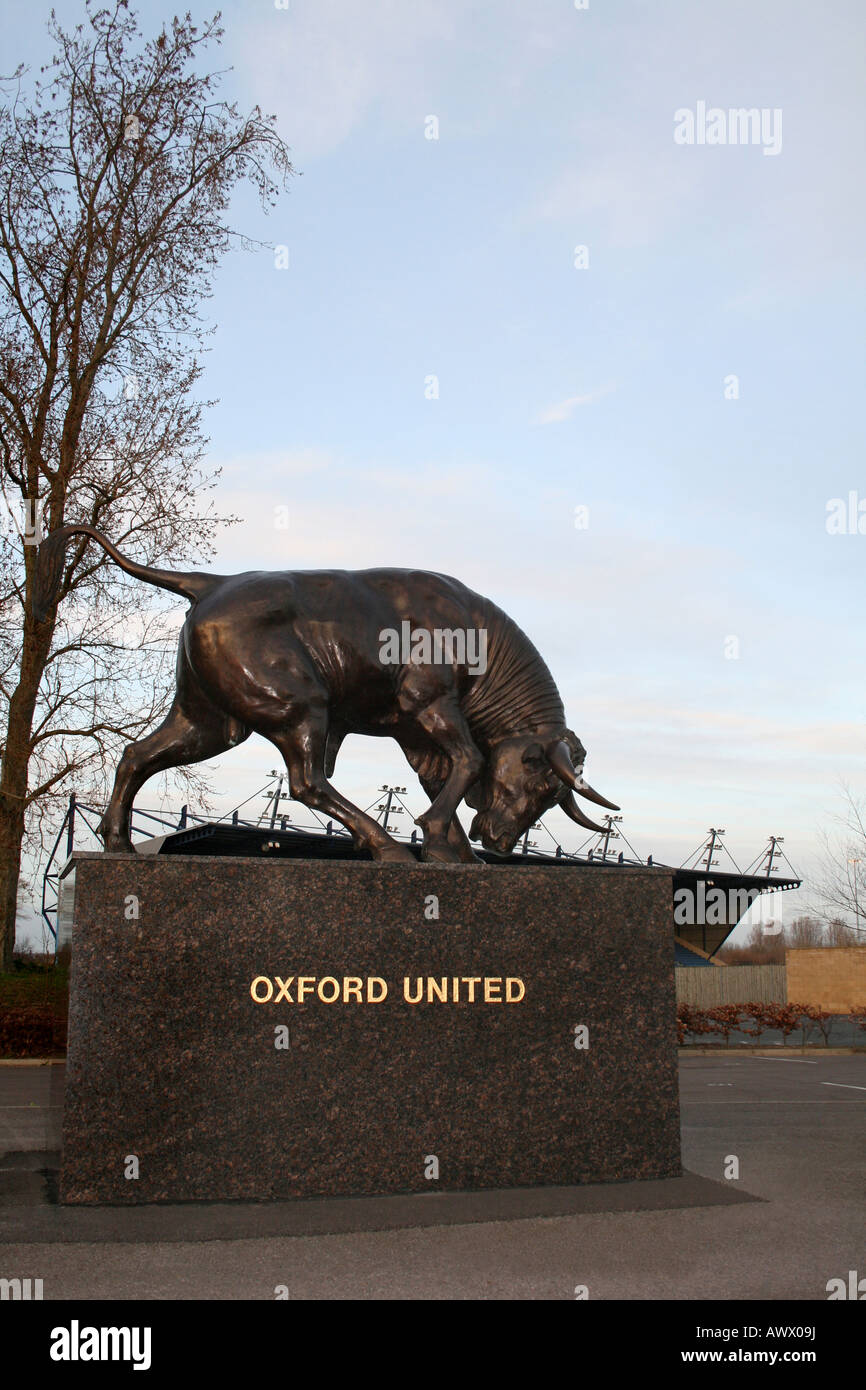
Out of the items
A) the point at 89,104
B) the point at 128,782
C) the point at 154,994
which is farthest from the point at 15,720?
the point at 154,994

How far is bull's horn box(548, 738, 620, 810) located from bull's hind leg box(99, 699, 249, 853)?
69.6 inches

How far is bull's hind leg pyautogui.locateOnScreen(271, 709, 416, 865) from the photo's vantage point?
19.3 feet

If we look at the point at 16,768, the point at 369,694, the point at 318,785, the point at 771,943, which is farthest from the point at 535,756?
the point at 771,943

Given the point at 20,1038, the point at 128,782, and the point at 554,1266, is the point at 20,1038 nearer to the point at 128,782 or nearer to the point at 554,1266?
the point at 128,782

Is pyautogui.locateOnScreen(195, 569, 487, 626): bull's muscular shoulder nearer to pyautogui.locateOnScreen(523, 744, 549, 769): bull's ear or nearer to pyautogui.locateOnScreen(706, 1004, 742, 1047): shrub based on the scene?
pyautogui.locateOnScreen(523, 744, 549, 769): bull's ear

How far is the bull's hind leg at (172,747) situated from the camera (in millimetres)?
6137

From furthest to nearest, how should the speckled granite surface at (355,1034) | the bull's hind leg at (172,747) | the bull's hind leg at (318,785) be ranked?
the bull's hind leg at (172,747), the bull's hind leg at (318,785), the speckled granite surface at (355,1034)

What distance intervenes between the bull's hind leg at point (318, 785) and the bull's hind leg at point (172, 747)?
460 mm

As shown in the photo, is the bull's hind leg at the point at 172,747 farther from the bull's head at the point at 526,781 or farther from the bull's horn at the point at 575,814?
the bull's horn at the point at 575,814

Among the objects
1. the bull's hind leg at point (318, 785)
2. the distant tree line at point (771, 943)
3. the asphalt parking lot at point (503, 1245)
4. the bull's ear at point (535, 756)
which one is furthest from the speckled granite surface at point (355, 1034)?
the distant tree line at point (771, 943)

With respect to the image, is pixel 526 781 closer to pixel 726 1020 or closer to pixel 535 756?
pixel 535 756

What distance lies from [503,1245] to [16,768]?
14.4 metres

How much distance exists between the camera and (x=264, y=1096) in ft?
16.8

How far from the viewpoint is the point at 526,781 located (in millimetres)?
6535
